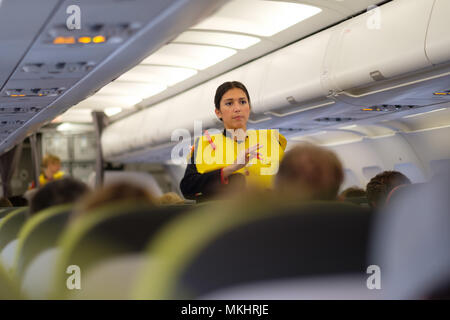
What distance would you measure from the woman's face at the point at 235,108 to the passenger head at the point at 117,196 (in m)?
0.71

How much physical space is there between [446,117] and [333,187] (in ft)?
22.8

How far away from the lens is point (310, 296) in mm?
1270

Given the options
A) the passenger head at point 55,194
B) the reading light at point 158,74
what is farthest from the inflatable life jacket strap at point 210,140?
the reading light at point 158,74

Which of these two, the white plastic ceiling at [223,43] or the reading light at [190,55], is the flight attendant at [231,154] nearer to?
the white plastic ceiling at [223,43]

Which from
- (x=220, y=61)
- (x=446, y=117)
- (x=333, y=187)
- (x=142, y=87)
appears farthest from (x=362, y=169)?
(x=333, y=187)

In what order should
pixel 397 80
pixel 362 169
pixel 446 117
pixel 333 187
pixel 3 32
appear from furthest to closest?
pixel 362 169, pixel 446 117, pixel 397 80, pixel 3 32, pixel 333 187

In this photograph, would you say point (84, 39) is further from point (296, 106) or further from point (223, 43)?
point (223, 43)

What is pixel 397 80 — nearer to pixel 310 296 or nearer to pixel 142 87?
pixel 310 296

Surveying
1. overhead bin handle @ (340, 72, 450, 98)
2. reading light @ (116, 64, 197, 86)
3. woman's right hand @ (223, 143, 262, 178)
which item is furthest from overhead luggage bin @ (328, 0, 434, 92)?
reading light @ (116, 64, 197, 86)

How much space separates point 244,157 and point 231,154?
0.88 ft

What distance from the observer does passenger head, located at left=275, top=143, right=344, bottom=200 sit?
1.47 m

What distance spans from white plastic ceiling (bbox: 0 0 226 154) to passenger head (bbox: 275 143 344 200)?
1.28 meters

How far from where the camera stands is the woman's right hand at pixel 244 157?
80.6 inches

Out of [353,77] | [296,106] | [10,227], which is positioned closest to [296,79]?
[296,106]
